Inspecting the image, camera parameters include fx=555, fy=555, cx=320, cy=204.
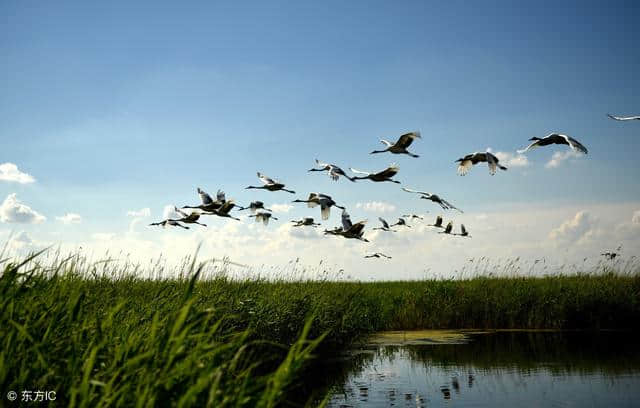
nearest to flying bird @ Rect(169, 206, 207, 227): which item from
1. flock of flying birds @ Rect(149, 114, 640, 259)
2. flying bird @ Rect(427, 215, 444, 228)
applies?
flock of flying birds @ Rect(149, 114, 640, 259)

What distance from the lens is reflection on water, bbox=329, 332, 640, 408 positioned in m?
10.3

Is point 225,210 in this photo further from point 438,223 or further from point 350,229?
point 438,223

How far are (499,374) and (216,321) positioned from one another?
694cm

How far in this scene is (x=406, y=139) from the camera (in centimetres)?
1117

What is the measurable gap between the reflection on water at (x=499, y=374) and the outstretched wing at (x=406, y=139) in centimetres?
495

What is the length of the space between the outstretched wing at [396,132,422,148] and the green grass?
416 centimetres

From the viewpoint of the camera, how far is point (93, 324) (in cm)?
495

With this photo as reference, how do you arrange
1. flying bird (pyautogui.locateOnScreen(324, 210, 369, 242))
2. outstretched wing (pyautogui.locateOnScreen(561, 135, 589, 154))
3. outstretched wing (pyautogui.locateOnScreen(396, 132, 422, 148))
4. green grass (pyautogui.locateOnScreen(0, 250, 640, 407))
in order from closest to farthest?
green grass (pyautogui.locateOnScreen(0, 250, 640, 407)) < outstretched wing (pyautogui.locateOnScreen(561, 135, 589, 154)) < outstretched wing (pyautogui.locateOnScreen(396, 132, 422, 148)) < flying bird (pyautogui.locateOnScreen(324, 210, 369, 242))

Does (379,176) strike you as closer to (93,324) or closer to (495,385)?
(495,385)

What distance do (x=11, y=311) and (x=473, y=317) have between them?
17480 millimetres

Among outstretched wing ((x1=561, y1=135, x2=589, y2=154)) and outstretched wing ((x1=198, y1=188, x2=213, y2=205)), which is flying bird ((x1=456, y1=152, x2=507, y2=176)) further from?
outstretched wing ((x1=198, y1=188, x2=213, y2=205))

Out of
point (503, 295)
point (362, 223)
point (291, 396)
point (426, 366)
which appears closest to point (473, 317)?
point (503, 295)

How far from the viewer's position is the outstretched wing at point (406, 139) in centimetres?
1098

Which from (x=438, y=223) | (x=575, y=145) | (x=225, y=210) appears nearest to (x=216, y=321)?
(x=225, y=210)
